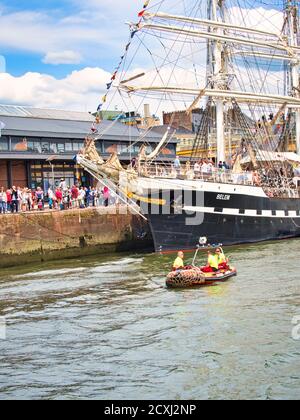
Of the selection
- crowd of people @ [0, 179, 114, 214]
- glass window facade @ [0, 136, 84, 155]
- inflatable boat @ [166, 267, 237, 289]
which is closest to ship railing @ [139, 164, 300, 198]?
crowd of people @ [0, 179, 114, 214]

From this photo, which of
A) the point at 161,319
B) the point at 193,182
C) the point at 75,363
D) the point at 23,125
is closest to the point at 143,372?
the point at 75,363

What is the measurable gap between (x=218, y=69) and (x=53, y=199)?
1624 centimetres

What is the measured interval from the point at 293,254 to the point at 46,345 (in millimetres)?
18414

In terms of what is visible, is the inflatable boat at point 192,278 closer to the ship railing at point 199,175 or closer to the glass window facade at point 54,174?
the ship railing at point 199,175

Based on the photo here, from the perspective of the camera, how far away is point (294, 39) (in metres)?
56.6

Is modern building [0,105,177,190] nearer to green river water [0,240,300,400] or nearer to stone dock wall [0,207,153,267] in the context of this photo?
stone dock wall [0,207,153,267]

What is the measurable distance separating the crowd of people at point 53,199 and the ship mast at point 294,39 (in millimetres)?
20931

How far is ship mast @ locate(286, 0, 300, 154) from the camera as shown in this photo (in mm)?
55019

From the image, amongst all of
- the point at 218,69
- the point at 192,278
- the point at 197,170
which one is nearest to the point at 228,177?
the point at 197,170

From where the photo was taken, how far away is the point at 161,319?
64.1ft

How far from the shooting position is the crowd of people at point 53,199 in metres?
36.5

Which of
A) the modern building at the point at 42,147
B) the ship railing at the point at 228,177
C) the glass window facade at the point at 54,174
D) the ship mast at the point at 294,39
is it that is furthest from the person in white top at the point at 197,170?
the ship mast at the point at 294,39

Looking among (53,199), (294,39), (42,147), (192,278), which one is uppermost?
(294,39)

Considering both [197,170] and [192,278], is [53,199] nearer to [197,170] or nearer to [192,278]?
[197,170]
